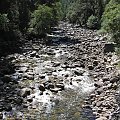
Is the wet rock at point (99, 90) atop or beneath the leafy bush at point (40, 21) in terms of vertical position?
beneath

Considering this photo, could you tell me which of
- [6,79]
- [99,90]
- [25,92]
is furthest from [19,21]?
[99,90]

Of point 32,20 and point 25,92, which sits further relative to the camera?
point 32,20

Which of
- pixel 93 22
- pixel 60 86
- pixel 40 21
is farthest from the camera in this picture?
pixel 93 22

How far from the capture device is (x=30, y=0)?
262 ft

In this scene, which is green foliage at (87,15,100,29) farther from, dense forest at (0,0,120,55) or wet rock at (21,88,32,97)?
wet rock at (21,88,32,97)

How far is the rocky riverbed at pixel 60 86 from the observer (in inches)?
940

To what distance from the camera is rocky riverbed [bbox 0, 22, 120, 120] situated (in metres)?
23.9

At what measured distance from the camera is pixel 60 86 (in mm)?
30266

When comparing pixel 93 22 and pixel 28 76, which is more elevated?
pixel 28 76

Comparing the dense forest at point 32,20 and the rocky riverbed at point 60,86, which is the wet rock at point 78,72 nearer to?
the rocky riverbed at point 60,86

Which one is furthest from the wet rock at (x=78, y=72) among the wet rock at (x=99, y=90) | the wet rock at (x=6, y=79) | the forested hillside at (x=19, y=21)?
the forested hillside at (x=19, y=21)

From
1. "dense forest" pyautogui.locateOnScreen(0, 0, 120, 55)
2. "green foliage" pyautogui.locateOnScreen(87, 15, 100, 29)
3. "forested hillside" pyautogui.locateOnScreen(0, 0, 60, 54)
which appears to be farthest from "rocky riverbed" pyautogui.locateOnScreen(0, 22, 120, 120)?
"green foliage" pyautogui.locateOnScreen(87, 15, 100, 29)

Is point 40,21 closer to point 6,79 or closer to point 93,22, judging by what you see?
point 6,79

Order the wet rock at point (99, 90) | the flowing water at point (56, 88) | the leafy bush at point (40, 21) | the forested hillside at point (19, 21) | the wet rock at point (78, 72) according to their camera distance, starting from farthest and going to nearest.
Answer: the leafy bush at point (40, 21) < the forested hillside at point (19, 21) < the wet rock at point (78, 72) < the wet rock at point (99, 90) < the flowing water at point (56, 88)
